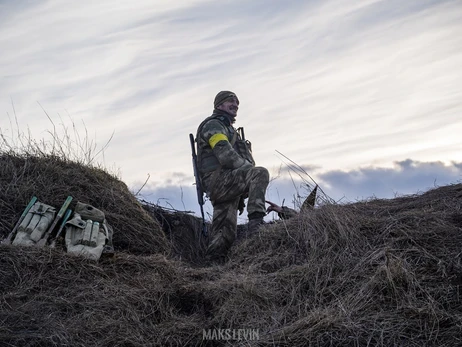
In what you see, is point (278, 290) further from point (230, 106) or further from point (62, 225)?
point (230, 106)

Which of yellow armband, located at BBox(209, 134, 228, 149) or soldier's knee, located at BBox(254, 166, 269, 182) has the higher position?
yellow armband, located at BBox(209, 134, 228, 149)

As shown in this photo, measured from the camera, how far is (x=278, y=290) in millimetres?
5016

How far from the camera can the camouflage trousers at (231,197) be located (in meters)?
7.26

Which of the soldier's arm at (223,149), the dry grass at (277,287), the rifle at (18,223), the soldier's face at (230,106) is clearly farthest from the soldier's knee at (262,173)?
the rifle at (18,223)

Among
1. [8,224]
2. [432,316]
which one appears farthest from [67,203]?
[432,316]

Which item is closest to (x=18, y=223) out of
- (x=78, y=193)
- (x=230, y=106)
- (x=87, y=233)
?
(x=87, y=233)

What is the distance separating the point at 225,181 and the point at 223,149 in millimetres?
413

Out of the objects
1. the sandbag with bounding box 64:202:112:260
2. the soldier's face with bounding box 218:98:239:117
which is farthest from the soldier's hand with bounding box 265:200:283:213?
the sandbag with bounding box 64:202:112:260

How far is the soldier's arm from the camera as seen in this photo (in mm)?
7348

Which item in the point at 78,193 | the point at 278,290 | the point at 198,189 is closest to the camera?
the point at 278,290

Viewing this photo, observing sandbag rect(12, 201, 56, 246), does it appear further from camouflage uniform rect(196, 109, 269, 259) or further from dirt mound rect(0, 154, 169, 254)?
camouflage uniform rect(196, 109, 269, 259)

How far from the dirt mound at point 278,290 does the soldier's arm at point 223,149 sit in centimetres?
125

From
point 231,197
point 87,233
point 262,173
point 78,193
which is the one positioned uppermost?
point 262,173

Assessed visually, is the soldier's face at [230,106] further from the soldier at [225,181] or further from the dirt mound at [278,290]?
the dirt mound at [278,290]
